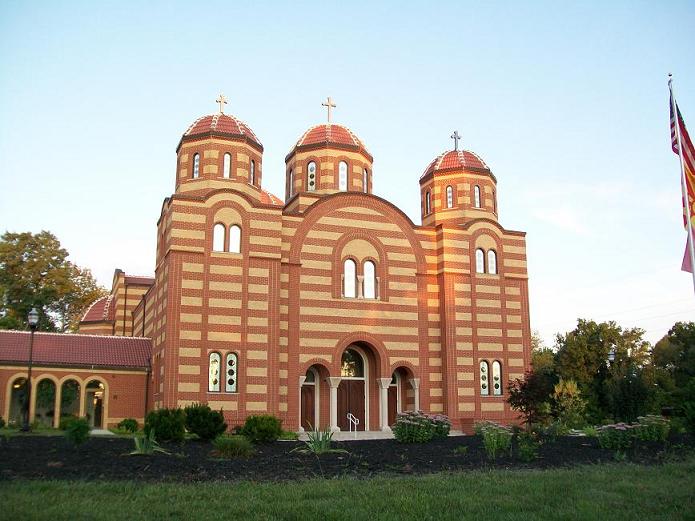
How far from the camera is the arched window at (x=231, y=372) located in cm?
3052

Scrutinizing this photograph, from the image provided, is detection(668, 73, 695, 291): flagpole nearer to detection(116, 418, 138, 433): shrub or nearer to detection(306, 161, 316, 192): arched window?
detection(306, 161, 316, 192): arched window

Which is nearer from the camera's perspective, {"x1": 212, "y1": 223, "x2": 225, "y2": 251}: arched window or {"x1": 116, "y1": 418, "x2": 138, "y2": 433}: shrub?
{"x1": 116, "y1": 418, "x2": 138, "y2": 433}: shrub

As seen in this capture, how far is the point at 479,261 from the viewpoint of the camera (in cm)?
3675

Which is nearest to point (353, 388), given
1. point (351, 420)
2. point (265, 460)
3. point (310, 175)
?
point (351, 420)

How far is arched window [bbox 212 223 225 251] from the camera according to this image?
104 ft

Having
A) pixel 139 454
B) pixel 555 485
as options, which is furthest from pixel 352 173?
pixel 555 485

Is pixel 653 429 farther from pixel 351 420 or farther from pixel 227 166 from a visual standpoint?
pixel 227 166

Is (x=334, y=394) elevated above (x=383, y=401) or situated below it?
above

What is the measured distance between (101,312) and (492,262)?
84.6 ft

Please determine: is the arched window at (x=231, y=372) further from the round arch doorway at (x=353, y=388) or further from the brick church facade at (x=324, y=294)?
the round arch doorway at (x=353, y=388)

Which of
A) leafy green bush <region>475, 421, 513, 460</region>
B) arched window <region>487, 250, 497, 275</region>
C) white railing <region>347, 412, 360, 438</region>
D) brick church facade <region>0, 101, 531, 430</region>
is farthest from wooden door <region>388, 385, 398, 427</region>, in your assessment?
leafy green bush <region>475, 421, 513, 460</region>

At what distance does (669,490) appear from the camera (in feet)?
40.6

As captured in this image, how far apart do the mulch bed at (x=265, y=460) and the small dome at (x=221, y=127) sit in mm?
17261

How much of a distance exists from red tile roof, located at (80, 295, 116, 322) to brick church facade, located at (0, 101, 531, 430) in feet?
29.4
